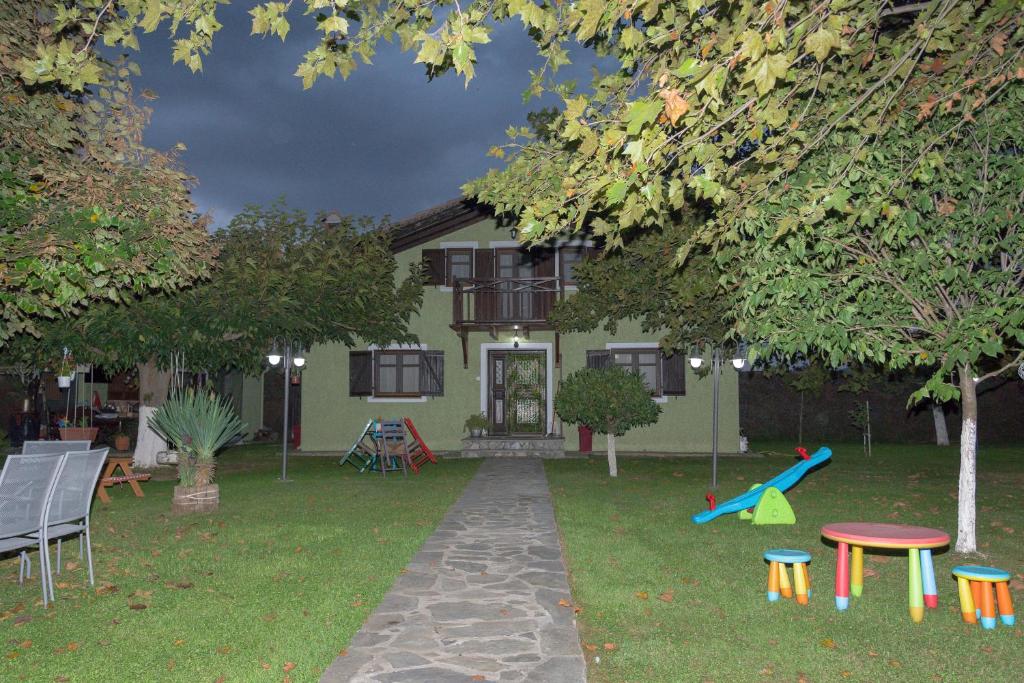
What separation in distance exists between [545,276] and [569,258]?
719 mm

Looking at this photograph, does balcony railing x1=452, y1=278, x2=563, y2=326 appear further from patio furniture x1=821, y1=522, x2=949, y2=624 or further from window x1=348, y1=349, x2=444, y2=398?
patio furniture x1=821, y1=522, x2=949, y2=624

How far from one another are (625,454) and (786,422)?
744 cm

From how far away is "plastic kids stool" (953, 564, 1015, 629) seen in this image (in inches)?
179

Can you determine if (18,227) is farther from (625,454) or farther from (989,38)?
(625,454)

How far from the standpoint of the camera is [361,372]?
18.1 metres

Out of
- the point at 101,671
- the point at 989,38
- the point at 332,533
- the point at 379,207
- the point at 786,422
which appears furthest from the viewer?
the point at 379,207

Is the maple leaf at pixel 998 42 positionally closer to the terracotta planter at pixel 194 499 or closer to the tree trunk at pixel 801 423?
the terracotta planter at pixel 194 499

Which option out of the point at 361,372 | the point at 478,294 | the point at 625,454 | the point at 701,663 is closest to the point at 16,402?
the point at 361,372

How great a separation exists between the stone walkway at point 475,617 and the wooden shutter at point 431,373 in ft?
33.3

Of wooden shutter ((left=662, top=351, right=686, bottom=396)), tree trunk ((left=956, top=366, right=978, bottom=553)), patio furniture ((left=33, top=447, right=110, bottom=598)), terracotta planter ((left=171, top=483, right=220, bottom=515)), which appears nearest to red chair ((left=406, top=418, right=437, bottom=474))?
terracotta planter ((left=171, top=483, right=220, bottom=515))

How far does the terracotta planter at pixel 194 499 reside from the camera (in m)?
8.80

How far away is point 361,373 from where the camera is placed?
1811cm

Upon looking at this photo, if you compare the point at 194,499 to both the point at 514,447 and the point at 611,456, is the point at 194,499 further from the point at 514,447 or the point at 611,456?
the point at 514,447

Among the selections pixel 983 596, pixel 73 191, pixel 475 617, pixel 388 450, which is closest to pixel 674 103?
pixel 475 617
